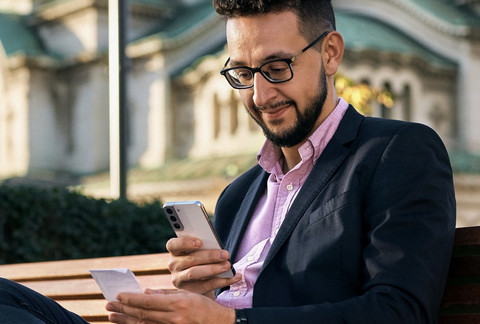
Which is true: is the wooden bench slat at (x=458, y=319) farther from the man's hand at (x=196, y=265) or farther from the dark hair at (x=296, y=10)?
the dark hair at (x=296, y=10)

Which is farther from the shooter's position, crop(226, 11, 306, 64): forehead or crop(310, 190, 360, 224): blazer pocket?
crop(226, 11, 306, 64): forehead

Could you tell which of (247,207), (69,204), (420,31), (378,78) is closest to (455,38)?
(420,31)

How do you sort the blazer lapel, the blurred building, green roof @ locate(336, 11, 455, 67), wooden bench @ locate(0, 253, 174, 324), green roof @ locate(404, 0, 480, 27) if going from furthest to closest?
green roof @ locate(404, 0, 480, 27) < the blurred building < green roof @ locate(336, 11, 455, 67) < wooden bench @ locate(0, 253, 174, 324) < the blazer lapel

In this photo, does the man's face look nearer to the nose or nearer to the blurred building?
the nose

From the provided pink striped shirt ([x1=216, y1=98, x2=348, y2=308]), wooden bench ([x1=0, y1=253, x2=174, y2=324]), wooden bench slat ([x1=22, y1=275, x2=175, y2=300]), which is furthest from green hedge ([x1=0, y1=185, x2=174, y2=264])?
pink striped shirt ([x1=216, y1=98, x2=348, y2=308])

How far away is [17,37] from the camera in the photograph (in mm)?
36531

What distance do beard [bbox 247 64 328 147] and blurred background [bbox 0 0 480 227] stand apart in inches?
899

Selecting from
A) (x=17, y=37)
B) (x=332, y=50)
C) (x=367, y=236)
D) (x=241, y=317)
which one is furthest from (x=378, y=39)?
(x=241, y=317)

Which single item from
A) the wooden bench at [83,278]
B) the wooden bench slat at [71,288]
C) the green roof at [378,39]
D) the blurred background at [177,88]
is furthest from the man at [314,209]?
the green roof at [378,39]

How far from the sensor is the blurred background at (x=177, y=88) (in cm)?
2957

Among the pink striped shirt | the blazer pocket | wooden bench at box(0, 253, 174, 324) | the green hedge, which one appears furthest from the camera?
the green hedge

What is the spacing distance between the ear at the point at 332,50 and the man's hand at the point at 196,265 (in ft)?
2.62

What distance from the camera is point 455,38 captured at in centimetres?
3177

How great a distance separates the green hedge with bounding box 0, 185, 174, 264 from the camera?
802cm
